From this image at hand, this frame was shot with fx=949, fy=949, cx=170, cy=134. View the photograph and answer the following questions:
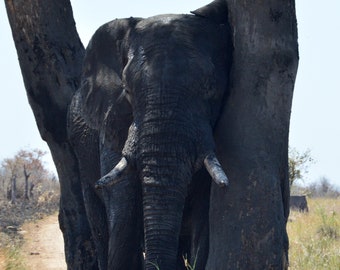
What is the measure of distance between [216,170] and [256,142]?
1.55ft

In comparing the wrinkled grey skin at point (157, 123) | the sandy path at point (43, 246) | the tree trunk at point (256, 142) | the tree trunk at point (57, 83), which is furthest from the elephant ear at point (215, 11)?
the sandy path at point (43, 246)

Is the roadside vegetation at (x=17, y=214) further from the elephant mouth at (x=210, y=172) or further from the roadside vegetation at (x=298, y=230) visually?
the elephant mouth at (x=210, y=172)

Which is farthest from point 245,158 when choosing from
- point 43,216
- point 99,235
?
point 43,216

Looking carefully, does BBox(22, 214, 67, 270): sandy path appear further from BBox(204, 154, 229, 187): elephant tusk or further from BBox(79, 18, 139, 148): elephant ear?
BBox(204, 154, 229, 187): elephant tusk

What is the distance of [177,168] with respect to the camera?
531cm

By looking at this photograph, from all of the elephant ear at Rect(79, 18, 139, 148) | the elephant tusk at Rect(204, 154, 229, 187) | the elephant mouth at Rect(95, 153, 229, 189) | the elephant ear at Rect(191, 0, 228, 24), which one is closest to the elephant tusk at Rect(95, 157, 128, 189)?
the elephant mouth at Rect(95, 153, 229, 189)

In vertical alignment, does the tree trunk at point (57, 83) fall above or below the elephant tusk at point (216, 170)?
above

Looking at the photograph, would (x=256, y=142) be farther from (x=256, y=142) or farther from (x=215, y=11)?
(x=215, y=11)

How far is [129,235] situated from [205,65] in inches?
48.7

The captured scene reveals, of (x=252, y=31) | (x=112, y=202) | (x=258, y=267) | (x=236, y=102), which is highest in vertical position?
(x=252, y=31)

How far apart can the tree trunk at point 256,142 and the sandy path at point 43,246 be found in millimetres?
5059

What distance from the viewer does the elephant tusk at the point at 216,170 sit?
501 centimetres

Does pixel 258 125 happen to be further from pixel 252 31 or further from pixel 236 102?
pixel 252 31

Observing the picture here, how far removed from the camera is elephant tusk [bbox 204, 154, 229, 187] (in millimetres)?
5012
